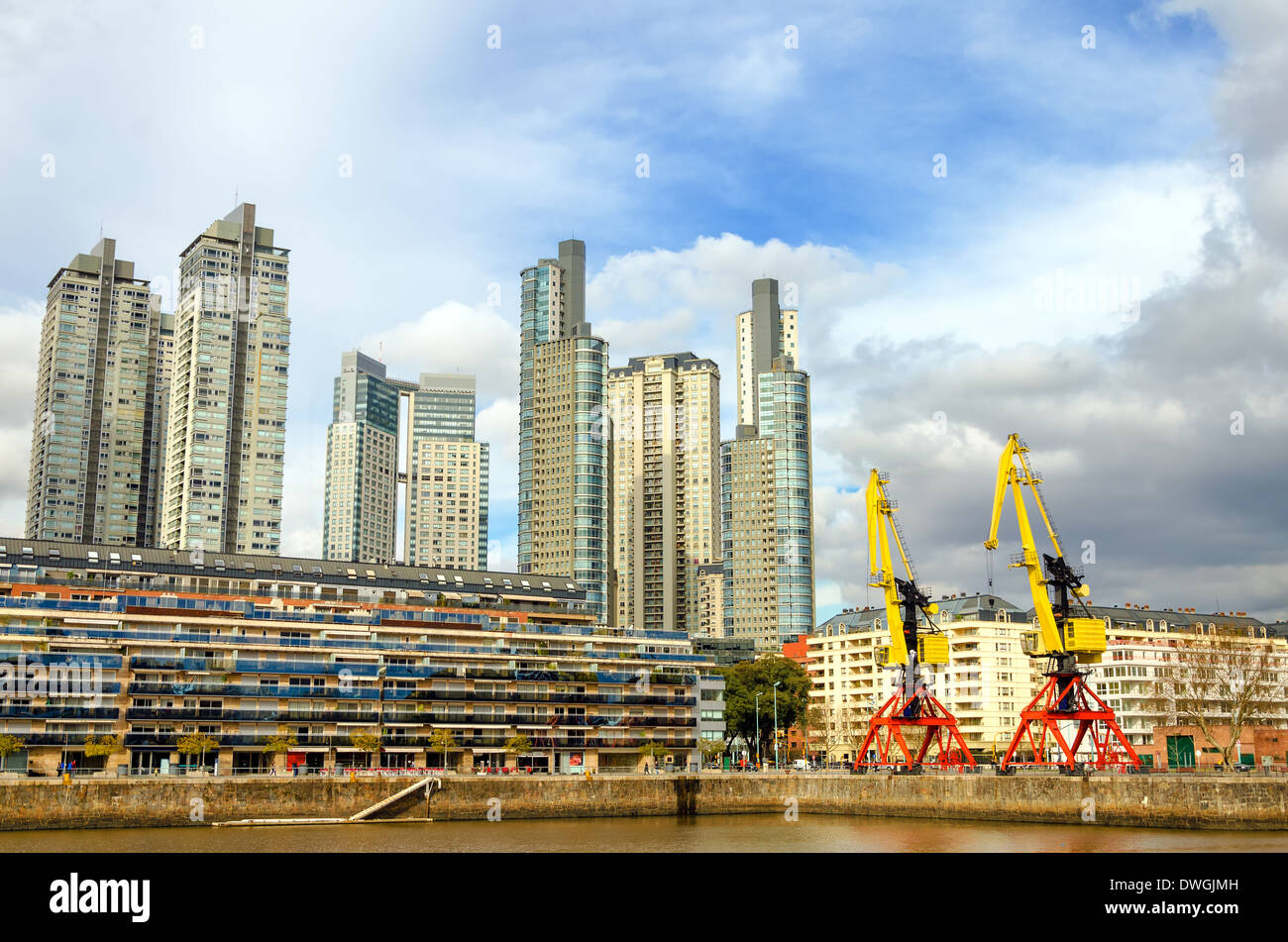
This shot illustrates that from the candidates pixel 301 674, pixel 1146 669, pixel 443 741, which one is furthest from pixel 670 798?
pixel 1146 669

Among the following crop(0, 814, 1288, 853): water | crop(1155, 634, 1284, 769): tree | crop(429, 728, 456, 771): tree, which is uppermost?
crop(1155, 634, 1284, 769): tree

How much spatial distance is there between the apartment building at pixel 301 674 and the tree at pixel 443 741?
2.18 feet

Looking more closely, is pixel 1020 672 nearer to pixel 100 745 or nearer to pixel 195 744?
pixel 195 744

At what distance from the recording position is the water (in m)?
61.7

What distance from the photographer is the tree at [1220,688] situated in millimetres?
103750

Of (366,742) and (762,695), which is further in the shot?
(762,695)

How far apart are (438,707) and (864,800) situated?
35.7 meters

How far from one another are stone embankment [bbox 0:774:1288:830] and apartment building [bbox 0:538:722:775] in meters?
8.98

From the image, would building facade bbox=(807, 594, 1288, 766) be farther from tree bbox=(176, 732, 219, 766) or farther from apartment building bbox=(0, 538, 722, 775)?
tree bbox=(176, 732, 219, 766)

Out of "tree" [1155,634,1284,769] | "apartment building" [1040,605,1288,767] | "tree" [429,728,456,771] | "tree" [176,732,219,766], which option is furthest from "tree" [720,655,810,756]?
"tree" [176,732,219,766]

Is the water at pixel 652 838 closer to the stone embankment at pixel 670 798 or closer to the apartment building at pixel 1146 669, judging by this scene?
the stone embankment at pixel 670 798

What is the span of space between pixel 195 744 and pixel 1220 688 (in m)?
86.6

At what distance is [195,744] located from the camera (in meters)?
89.2

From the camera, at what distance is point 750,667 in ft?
458
